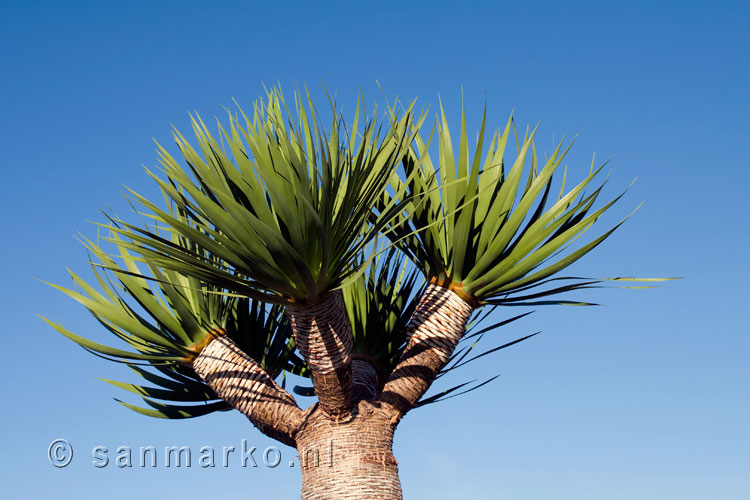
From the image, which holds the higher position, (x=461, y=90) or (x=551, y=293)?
(x=461, y=90)

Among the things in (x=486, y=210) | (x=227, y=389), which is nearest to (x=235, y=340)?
(x=227, y=389)

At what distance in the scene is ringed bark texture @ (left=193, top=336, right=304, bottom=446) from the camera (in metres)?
4.32

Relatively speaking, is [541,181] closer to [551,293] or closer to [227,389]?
[551,293]

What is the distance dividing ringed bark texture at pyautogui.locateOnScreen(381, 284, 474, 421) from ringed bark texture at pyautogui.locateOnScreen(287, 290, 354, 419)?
1.12 feet

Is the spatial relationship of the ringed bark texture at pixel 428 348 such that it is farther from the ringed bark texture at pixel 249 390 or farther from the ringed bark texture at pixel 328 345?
the ringed bark texture at pixel 249 390

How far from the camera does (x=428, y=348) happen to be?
4.37 metres

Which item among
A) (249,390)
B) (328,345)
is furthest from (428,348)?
(249,390)

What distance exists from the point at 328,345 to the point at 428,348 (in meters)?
0.72

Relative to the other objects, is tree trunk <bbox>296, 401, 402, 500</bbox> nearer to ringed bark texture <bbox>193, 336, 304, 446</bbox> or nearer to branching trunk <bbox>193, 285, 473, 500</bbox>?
branching trunk <bbox>193, 285, 473, 500</bbox>

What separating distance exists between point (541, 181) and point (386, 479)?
1.97 metres

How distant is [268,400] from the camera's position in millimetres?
4340

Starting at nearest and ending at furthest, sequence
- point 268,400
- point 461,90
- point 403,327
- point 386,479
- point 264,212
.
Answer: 1. point 264,212
2. point 386,479
3. point 268,400
4. point 461,90
5. point 403,327

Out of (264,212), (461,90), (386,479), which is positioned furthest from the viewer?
(461,90)

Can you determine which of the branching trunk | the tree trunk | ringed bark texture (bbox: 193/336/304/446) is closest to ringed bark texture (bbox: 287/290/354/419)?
the branching trunk
